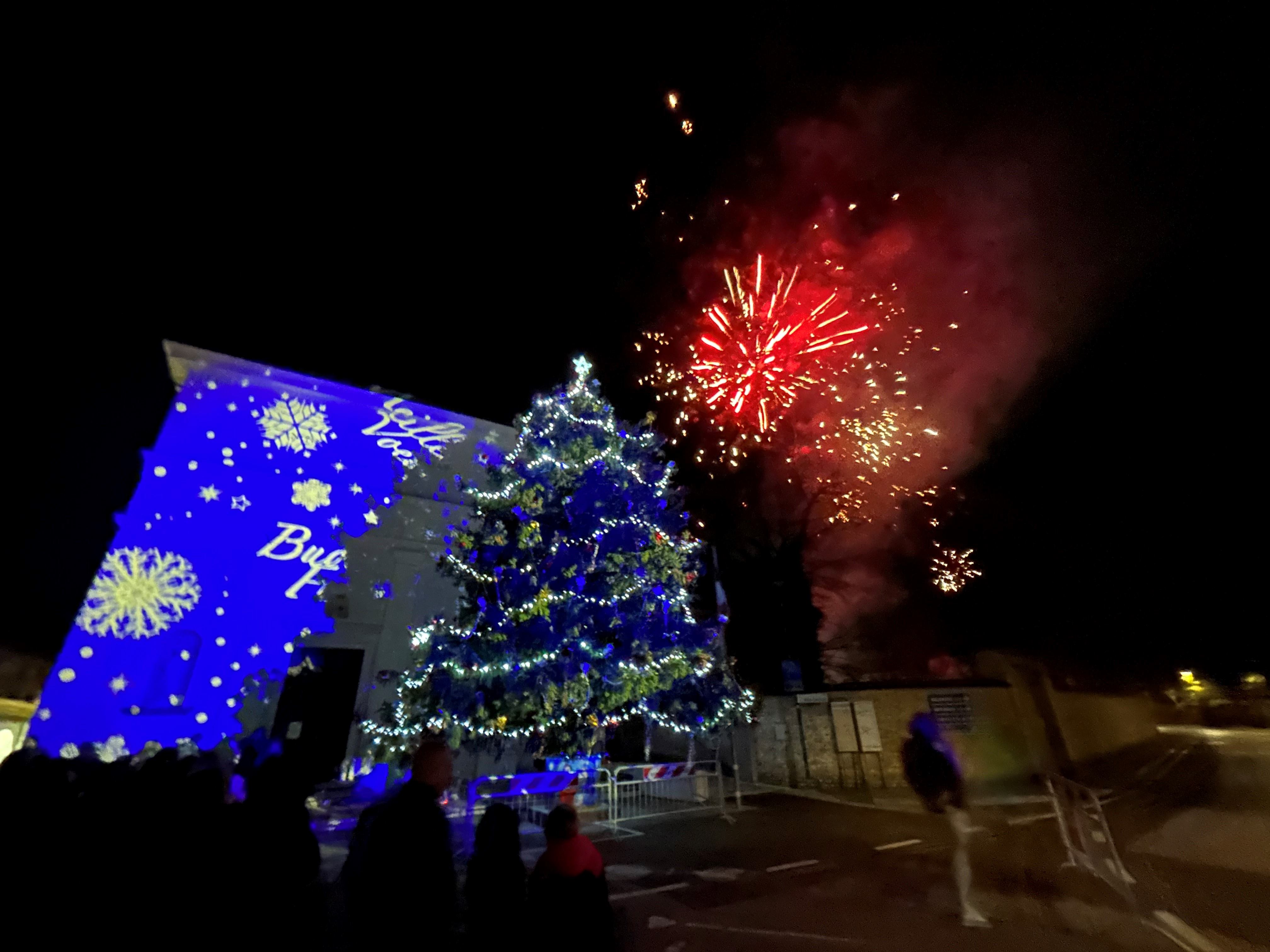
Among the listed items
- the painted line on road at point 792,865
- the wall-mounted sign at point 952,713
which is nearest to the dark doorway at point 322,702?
the painted line on road at point 792,865

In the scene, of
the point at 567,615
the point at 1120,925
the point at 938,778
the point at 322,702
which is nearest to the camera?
the point at 1120,925

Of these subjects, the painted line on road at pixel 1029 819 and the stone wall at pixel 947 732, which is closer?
the painted line on road at pixel 1029 819

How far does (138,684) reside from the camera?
10180 mm

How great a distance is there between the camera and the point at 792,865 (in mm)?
6469

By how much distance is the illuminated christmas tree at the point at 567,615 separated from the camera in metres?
8.98

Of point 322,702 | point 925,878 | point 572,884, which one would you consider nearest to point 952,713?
point 925,878

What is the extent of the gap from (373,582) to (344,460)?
3.32 meters

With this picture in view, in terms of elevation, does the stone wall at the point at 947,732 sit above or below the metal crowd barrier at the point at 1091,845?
above

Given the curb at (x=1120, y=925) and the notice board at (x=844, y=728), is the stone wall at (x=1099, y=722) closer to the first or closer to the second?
the notice board at (x=844, y=728)

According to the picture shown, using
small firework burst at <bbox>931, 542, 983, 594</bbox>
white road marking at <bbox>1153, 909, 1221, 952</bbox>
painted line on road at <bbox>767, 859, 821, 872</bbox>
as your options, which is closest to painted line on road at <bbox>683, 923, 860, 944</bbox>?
painted line on road at <bbox>767, 859, 821, 872</bbox>

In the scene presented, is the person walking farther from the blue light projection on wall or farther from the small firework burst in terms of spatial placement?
the small firework burst

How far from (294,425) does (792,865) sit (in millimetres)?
14024

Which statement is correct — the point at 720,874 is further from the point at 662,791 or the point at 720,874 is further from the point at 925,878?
the point at 662,791

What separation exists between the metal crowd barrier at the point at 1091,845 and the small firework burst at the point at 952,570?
17.7m
